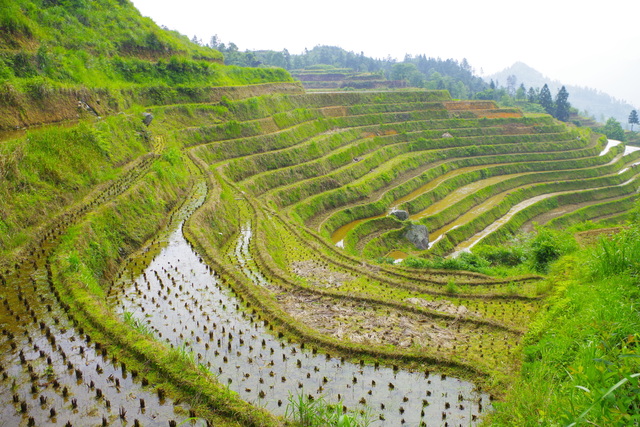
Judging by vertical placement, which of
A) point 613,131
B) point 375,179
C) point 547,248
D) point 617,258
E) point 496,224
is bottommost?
point 496,224

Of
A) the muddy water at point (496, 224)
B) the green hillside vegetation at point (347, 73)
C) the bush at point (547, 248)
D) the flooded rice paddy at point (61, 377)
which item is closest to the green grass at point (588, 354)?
the flooded rice paddy at point (61, 377)

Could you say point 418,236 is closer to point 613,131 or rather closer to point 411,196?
point 411,196

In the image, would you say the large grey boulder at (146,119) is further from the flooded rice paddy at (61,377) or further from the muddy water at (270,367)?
the flooded rice paddy at (61,377)

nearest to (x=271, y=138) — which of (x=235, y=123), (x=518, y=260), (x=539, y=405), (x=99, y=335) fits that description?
(x=235, y=123)

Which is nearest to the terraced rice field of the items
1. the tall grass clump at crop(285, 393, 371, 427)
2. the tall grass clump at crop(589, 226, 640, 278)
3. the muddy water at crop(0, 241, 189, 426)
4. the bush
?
the muddy water at crop(0, 241, 189, 426)

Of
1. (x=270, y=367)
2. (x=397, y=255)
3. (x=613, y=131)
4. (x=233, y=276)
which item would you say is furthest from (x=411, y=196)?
(x=613, y=131)

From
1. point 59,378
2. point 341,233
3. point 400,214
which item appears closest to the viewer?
point 59,378
